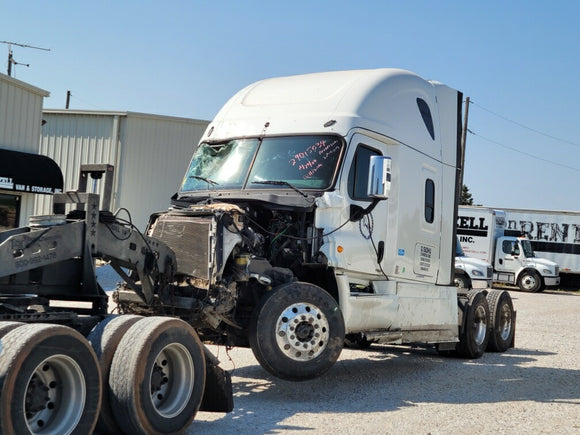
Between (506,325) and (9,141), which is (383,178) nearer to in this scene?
(506,325)

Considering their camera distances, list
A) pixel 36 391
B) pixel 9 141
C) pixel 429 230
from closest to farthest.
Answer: pixel 36 391
pixel 429 230
pixel 9 141

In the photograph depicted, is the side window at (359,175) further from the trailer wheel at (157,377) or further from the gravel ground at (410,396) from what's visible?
the trailer wheel at (157,377)

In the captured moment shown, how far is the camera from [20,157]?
76.4 feet

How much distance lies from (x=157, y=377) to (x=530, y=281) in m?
30.7

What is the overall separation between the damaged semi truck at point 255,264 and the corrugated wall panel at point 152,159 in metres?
21.5

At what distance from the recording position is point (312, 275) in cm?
905

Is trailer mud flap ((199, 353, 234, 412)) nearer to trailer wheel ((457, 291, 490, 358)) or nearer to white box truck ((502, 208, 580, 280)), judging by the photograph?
trailer wheel ((457, 291, 490, 358))

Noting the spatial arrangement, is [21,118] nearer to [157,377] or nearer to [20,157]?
[20,157]

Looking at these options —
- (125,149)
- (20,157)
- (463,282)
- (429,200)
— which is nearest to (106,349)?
(429,200)

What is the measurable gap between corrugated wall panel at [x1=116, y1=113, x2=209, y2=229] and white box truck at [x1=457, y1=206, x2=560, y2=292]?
1263 cm

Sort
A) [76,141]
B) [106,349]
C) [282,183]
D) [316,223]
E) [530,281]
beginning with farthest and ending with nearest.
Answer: [530,281] → [76,141] → [282,183] → [316,223] → [106,349]

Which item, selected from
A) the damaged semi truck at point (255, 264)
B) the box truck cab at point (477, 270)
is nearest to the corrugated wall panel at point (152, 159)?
the box truck cab at point (477, 270)

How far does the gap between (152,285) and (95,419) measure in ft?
8.07

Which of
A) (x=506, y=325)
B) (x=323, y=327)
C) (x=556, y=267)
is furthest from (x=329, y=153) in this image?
(x=556, y=267)
